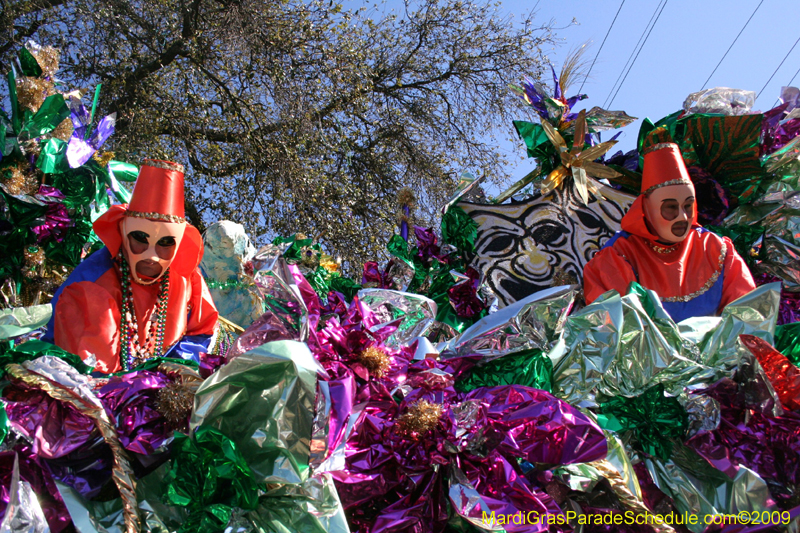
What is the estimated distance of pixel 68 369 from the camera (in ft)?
3.56

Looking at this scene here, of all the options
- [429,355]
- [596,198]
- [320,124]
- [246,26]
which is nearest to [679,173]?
[596,198]

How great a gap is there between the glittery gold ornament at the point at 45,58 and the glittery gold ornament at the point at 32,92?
9 cm

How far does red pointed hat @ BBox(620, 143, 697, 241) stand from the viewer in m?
2.24

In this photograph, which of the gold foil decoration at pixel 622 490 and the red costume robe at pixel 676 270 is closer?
the gold foil decoration at pixel 622 490

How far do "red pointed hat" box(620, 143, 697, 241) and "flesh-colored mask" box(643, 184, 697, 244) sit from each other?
22mm

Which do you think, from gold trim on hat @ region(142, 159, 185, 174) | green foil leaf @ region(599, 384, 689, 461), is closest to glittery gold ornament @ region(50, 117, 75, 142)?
gold trim on hat @ region(142, 159, 185, 174)

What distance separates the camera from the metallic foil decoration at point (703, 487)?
1.09m

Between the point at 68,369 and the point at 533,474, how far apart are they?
2.77ft

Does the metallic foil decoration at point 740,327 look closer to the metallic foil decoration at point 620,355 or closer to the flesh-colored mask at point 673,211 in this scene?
the metallic foil decoration at point 620,355

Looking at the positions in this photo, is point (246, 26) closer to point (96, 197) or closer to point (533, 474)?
point (96, 197)

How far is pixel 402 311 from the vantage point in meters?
1.30

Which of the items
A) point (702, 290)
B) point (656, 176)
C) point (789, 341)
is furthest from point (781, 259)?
point (789, 341)

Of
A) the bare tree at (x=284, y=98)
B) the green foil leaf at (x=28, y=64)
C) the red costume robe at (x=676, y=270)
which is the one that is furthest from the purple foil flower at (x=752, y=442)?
the bare tree at (x=284, y=98)

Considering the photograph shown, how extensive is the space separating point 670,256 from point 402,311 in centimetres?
141
